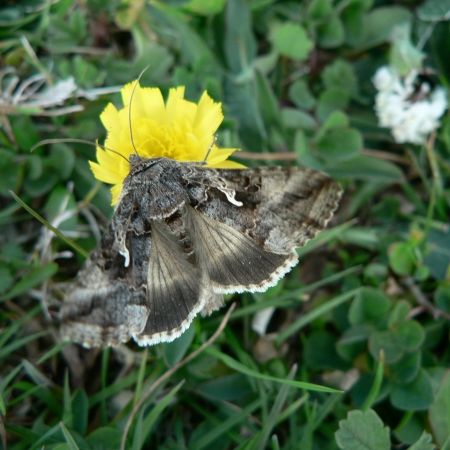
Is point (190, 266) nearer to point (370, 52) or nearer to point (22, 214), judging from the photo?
point (22, 214)

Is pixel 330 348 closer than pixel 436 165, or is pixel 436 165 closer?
pixel 330 348

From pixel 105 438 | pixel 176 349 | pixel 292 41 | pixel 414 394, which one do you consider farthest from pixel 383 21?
pixel 105 438

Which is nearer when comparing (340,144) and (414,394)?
(414,394)

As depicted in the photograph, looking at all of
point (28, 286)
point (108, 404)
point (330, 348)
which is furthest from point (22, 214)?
point (330, 348)

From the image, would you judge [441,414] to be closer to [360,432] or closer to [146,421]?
[360,432]

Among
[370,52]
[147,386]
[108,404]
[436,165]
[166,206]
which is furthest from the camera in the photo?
[370,52]

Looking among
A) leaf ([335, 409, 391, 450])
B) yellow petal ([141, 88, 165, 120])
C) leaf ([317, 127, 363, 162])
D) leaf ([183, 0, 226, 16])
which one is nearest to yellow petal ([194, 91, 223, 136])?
yellow petal ([141, 88, 165, 120])

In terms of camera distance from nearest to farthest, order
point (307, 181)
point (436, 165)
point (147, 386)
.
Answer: point (307, 181), point (147, 386), point (436, 165)
